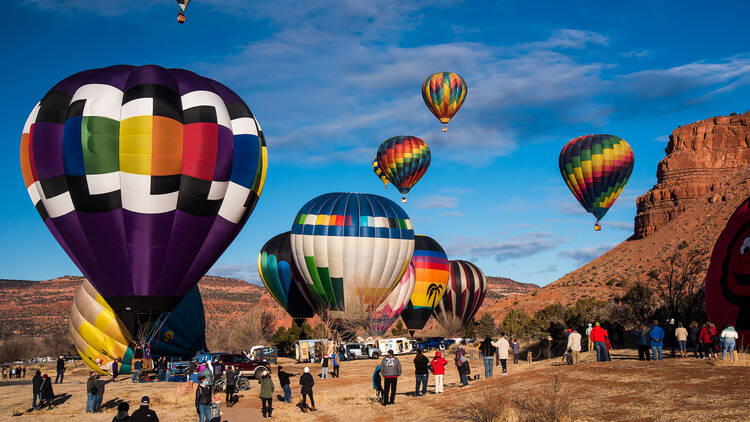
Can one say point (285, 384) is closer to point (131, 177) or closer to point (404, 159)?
point (131, 177)

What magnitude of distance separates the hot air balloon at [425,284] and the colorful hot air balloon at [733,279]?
117ft

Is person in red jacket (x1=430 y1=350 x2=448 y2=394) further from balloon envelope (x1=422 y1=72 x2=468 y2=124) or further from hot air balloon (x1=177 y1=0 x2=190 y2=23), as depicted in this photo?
balloon envelope (x1=422 y1=72 x2=468 y2=124)

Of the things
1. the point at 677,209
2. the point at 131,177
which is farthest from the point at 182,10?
the point at 677,209

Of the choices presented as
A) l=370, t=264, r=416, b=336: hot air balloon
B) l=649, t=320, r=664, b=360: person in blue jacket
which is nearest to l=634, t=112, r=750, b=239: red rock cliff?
Result: l=370, t=264, r=416, b=336: hot air balloon

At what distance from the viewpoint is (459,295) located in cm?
6662

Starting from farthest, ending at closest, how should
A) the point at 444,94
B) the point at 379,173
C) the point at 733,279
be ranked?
1. the point at 379,173
2. the point at 444,94
3. the point at 733,279

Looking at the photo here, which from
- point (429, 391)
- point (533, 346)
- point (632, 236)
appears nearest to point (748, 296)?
point (429, 391)

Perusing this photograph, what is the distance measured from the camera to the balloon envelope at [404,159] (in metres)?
70.4

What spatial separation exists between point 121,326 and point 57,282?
140m

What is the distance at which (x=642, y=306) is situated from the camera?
121 ft

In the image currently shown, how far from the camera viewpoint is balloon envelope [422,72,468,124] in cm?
6538

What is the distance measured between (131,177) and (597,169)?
39180 mm

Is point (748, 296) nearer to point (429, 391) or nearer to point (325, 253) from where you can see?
point (429, 391)

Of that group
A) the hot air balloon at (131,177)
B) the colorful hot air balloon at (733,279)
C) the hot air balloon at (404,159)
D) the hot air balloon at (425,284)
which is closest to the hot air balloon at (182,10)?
the hot air balloon at (131,177)
